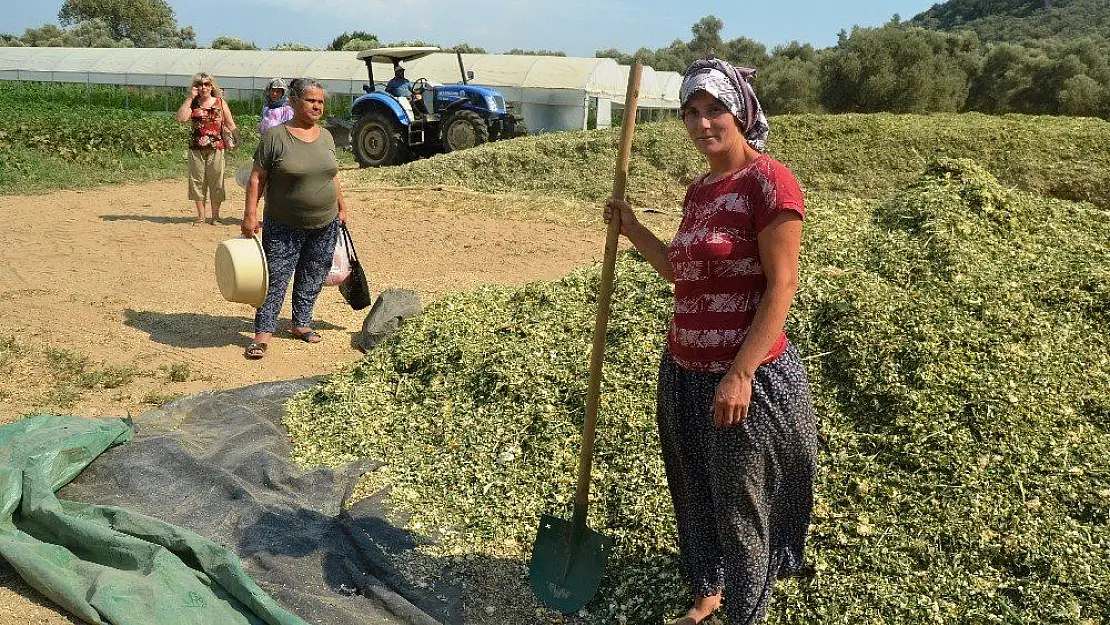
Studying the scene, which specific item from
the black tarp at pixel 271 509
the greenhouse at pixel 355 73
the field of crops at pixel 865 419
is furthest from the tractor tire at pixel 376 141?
the black tarp at pixel 271 509

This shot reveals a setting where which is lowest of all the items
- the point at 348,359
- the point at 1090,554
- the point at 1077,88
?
the point at 348,359

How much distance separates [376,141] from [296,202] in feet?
27.2

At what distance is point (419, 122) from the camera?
41.1 feet

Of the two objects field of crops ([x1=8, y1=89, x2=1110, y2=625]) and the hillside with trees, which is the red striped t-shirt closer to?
field of crops ([x1=8, y1=89, x2=1110, y2=625])

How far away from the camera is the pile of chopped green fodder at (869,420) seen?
2.46 meters

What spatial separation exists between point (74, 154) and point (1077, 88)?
16450 mm

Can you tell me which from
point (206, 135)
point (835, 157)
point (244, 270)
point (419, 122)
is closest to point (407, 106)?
point (419, 122)

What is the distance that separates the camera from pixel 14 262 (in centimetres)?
639

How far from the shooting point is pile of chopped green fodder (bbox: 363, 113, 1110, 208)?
745 centimetres

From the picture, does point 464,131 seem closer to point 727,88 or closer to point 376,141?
point 376,141

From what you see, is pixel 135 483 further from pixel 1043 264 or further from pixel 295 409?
pixel 1043 264

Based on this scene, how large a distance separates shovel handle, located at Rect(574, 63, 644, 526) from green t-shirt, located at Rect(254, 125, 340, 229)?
8.55ft

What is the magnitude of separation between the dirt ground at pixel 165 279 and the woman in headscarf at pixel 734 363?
1.61 meters

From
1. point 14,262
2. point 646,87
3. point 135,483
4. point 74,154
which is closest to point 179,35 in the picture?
point 646,87
